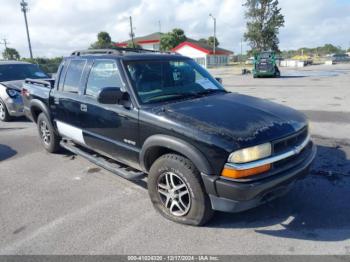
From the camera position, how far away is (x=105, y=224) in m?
3.42

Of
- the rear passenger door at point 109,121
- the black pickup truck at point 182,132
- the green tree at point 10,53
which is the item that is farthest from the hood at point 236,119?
the green tree at point 10,53

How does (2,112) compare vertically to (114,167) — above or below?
above

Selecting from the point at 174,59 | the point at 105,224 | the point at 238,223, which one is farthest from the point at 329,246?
the point at 174,59

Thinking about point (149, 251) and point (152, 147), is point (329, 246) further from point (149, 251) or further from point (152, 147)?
point (152, 147)

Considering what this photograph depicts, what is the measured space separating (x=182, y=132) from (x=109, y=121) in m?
1.29

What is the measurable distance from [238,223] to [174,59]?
2.41 meters

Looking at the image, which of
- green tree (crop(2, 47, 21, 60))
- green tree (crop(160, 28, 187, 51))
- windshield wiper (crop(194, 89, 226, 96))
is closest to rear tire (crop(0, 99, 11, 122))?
windshield wiper (crop(194, 89, 226, 96))

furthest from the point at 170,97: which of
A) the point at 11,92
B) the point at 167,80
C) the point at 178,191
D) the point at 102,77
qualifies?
the point at 11,92

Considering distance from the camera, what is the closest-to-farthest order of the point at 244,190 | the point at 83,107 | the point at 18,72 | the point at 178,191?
the point at 244,190 < the point at 178,191 < the point at 83,107 < the point at 18,72

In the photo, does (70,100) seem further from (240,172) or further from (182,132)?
(240,172)

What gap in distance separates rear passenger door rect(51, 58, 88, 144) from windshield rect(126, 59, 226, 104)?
1114 mm

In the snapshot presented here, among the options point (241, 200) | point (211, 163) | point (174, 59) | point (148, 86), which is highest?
point (174, 59)

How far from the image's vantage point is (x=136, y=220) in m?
3.48

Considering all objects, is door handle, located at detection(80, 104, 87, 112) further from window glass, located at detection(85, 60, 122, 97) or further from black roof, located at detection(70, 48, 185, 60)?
black roof, located at detection(70, 48, 185, 60)
